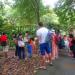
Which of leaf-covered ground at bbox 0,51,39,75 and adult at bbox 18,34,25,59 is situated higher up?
adult at bbox 18,34,25,59

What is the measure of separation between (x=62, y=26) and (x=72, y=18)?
20.4ft

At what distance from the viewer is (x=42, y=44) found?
→ 1272 centimetres

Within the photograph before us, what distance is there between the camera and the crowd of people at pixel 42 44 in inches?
500

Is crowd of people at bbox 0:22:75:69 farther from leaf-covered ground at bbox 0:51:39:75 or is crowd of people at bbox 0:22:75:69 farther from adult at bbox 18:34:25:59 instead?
leaf-covered ground at bbox 0:51:39:75

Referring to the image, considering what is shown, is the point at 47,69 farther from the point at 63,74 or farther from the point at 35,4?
the point at 35,4

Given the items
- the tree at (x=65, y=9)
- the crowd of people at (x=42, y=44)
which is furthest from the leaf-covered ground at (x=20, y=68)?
the tree at (x=65, y=9)

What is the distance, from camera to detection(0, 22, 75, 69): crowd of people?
1270cm

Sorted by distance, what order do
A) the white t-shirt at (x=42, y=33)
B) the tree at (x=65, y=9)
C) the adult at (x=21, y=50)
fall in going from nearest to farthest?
the white t-shirt at (x=42, y=33) → the adult at (x=21, y=50) → the tree at (x=65, y=9)

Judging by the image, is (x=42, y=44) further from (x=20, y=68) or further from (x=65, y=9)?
(x=65, y=9)

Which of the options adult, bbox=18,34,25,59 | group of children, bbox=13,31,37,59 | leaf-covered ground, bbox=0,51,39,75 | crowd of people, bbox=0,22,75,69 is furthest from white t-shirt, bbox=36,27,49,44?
adult, bbox=18,34,25,59

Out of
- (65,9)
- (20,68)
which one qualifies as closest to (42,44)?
(20,68)

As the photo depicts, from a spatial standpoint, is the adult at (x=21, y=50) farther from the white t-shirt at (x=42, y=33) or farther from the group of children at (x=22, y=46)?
the white t-shirt at (x=42, y=33)

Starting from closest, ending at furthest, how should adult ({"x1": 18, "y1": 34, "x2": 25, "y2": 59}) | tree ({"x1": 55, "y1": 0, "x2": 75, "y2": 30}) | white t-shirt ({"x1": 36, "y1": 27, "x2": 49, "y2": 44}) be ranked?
white t-shirt ({"x1": 36, "y1": 27, "x2": 49, "y2": 44}) < adult ({"x1": 18, "y1": 34, "x2": 25, "y2": 59}) < tree ({"x1": 55, "y1": 0, "x2": 75, "y2": 30})

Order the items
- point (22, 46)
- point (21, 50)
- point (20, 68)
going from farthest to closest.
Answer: point (21, 50)
point (22, 46)
point (20, 68)
